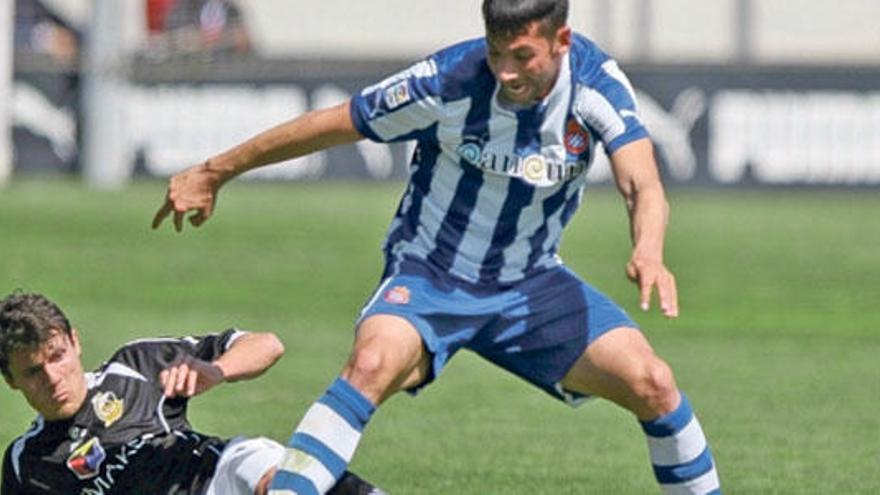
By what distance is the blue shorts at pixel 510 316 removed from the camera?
26.3 feet

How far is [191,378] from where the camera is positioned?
304 inches

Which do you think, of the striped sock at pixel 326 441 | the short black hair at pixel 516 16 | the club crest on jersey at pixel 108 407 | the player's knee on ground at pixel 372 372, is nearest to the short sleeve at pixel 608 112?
the short black hair at pixel 516 16

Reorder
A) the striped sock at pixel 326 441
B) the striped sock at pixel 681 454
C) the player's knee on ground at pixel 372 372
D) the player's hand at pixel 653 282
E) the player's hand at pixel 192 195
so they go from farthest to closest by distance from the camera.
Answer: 1. the player's hand at pixel 192 195
2. the striped sock at pixel 681 454
3. the player's knee on ground at pixel 372 372
4. the striped sock at pixel 326 441
5. the player's hand at pixel 653 282

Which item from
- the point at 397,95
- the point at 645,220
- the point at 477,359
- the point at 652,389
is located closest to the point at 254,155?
the point at 397,95

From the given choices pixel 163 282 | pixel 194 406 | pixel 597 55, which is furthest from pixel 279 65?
pixel 597 55

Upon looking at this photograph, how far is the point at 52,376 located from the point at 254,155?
1.16m

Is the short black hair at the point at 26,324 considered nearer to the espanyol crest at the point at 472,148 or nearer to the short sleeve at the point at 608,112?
the espanyol crest at the point at 472,148

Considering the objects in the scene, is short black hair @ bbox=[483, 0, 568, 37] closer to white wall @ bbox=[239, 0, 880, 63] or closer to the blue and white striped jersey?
the blue and white striped jersey

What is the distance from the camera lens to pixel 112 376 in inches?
309

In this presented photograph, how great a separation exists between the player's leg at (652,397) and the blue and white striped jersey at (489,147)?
40 centimetres

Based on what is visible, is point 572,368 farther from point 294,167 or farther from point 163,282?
point 294,167

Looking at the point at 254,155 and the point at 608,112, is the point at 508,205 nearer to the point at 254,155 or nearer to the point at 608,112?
the point at 608,112

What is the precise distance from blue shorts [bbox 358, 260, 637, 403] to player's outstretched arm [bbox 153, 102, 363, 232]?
51 cm

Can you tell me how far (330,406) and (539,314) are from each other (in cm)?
89
